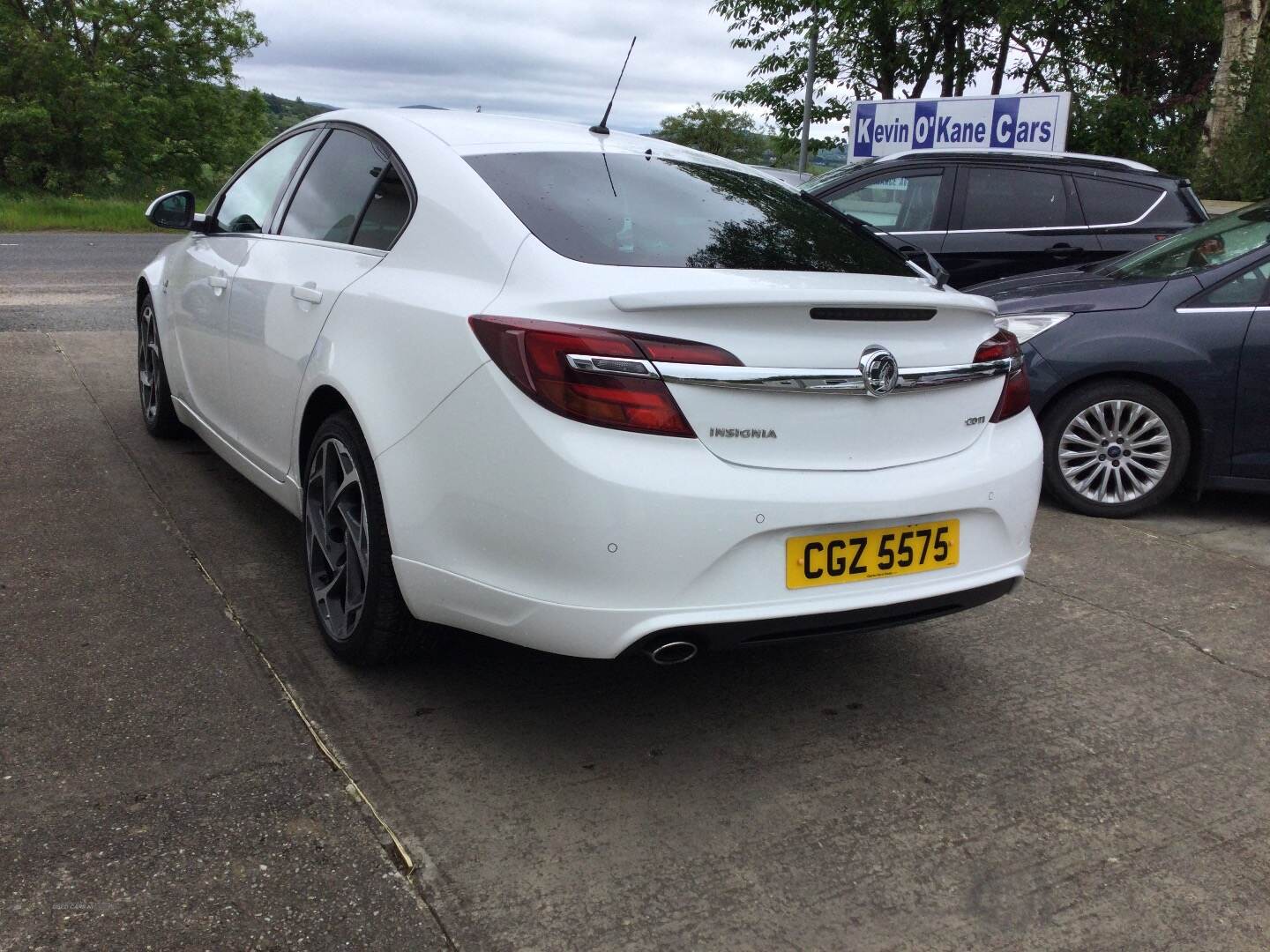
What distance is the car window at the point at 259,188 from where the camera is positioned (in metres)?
4.39

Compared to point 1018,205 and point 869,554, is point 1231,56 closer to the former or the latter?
point 1018,205

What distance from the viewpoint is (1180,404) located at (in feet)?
17.9

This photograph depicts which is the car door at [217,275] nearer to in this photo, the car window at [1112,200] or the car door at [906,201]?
the car door at [906,201]

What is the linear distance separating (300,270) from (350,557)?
103 centimetres

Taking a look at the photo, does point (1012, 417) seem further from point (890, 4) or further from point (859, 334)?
point (890, 4)

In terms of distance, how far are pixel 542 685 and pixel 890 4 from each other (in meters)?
25.0

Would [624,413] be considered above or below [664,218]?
below

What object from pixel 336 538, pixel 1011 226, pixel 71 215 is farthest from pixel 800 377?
pixel 71 215

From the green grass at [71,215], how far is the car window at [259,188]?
661 inches

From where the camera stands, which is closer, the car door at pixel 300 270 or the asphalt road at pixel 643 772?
the asphalt road at pixel 643 772

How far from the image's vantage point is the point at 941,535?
2994 millimetres

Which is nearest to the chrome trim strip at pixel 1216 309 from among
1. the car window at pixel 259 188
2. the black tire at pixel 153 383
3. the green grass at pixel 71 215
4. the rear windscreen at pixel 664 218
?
the rear windscreen at pixel 664 218

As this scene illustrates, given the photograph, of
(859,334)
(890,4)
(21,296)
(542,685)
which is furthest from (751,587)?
(890,4)

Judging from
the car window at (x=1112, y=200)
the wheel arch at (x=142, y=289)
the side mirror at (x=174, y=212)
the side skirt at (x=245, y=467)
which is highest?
the car window at (x=1112, y=200)
